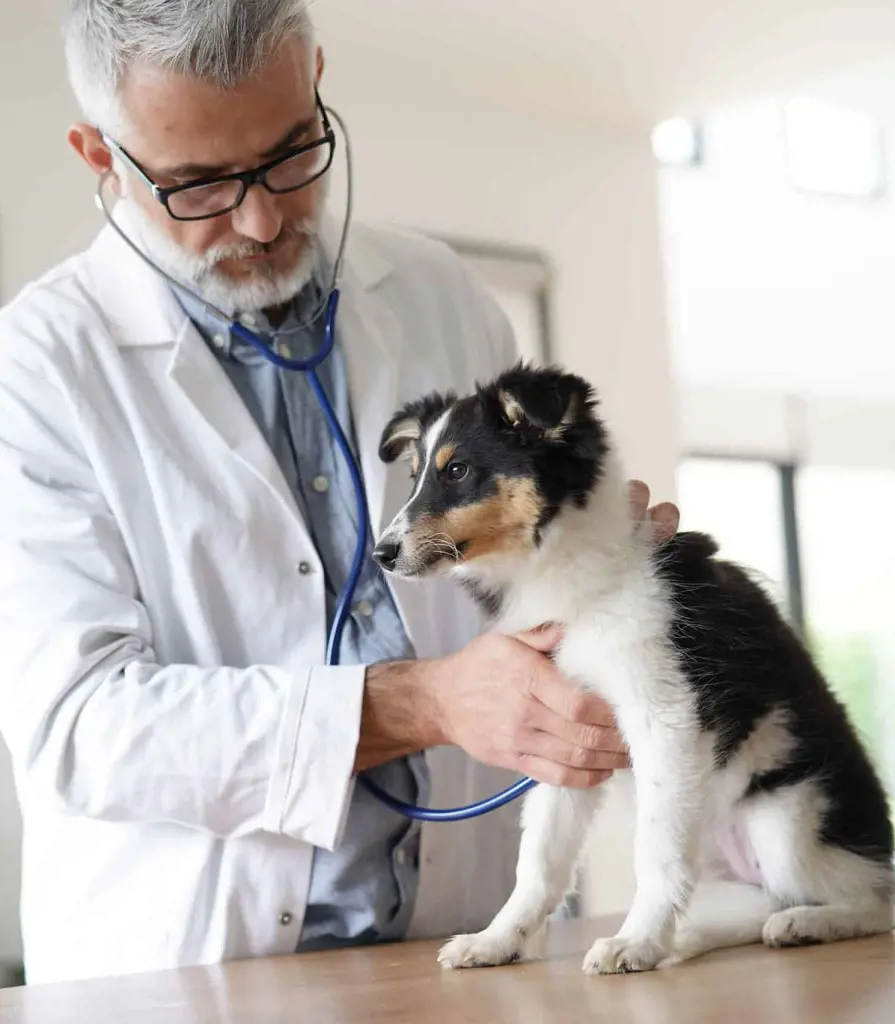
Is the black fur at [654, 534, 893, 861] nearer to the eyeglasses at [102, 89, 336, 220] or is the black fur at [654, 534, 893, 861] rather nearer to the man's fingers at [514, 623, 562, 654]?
the man's fingers at [514, 623, 562, 654]

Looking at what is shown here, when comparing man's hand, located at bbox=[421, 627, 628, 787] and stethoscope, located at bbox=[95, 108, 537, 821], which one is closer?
man's hand, located at bbox=[421, 627, 628, 787]

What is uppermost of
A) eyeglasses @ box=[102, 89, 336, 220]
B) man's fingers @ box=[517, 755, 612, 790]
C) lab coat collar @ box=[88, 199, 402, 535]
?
eyeglasses @ box=[102, 89, 336, 220]

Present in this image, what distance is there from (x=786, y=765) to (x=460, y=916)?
548 millimetres

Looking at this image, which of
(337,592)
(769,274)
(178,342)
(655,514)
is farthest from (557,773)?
A: (769,274)

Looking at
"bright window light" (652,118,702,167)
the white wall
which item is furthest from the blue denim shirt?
"bright window light" (652,118,702,167)

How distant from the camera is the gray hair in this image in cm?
168

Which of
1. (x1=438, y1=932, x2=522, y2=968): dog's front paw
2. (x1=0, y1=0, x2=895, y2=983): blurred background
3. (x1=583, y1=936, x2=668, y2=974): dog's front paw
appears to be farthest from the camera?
(x1=0, y1=0, x2=895, y2=983): blurred background

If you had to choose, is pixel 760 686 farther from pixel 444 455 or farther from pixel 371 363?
pixel 371 363

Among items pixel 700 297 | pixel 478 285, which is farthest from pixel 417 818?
pixel 700 297

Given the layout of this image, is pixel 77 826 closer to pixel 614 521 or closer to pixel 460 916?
pixel 460 916

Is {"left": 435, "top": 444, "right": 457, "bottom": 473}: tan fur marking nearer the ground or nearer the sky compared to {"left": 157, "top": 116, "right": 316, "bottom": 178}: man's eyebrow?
nearer the ground

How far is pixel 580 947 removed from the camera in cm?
155

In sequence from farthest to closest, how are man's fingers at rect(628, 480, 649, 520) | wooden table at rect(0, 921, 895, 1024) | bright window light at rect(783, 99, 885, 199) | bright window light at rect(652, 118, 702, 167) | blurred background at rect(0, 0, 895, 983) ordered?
bright window light at rect(783, 99, 885, 199), bright window light at rect(652, 118, 702, 167), blurred background at rect(0, 0, 895, 983), man's fingers at rect(628, 480, 649, 520), wooden table at rect(0, 921, 895, 1024)

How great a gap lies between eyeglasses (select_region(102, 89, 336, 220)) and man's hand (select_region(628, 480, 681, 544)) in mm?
628
